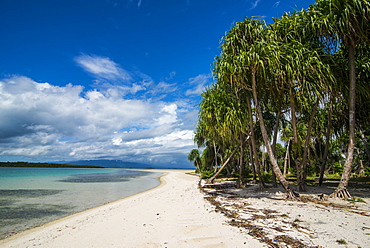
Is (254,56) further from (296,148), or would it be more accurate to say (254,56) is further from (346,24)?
(296,148)

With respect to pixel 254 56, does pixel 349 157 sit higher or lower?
lower

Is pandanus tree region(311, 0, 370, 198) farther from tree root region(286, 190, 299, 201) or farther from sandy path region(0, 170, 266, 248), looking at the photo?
sandy path region(0, 170, 266, 248)

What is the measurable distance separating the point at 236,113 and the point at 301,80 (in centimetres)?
353

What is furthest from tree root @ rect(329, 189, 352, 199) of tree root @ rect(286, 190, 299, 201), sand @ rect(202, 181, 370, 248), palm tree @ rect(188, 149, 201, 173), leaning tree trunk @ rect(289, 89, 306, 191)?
palm tree @ rect(188, 149, 201, 173)

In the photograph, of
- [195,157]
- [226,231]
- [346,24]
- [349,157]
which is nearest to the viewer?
[226,231]

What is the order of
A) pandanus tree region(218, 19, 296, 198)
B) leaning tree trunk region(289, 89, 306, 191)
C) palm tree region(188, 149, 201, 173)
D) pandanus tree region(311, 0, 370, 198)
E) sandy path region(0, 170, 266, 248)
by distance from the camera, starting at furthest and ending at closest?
palm tree region(188, 149, 201, 173) → leaning tree trunk region(289, 89, 306, 191) → pandanus tree region(218, 19, 296, 198) → pandanus tree region(311, 0, 370, 198) → sandy path region(0, 170, 266, 248)

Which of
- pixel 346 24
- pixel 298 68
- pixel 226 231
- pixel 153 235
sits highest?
pixel 346 24

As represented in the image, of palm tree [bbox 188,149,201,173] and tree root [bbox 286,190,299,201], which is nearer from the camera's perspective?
tree root [bbox 286,190,299,201]

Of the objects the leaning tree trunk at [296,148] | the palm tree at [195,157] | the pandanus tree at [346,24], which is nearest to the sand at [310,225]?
the pandanus tree at [346,24]

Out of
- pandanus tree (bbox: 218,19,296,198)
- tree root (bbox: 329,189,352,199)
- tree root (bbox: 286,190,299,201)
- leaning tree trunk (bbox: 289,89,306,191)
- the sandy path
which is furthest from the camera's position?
leaning tree trunk (bbox: 289,89,306,191)

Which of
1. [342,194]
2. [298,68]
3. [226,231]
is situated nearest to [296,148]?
[342,194]

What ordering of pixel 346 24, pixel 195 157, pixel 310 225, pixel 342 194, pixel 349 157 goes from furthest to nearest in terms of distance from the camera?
pixel 195 157
pixel 349 157
pixel 342 194
pixel 346 24
pixel 310 225

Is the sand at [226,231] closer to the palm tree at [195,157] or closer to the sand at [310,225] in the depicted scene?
the sand at [310,225]

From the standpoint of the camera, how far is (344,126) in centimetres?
1512
